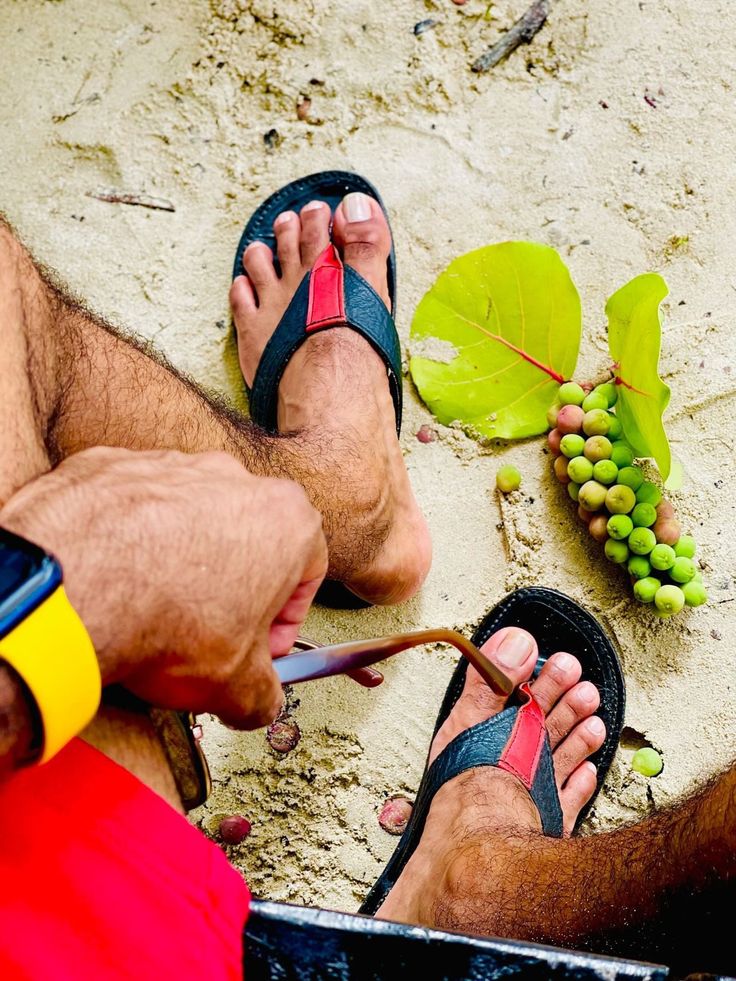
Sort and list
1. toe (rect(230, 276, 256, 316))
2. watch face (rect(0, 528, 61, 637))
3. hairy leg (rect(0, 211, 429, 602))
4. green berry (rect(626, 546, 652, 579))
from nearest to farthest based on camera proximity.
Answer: watch face (rect(0, 528, 61, 637)), hairy leg (rect(0, 211, 429, 602)), green berry (rect(626, 546, 652, 579)), toe (rect(230, 276, 256, 316))

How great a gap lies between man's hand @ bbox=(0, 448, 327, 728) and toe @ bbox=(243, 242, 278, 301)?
0.89 meters

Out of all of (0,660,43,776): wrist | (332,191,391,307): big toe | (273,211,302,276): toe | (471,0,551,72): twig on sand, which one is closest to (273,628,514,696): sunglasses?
(0,660,43,776): wrist

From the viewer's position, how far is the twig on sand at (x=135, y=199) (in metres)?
1.83

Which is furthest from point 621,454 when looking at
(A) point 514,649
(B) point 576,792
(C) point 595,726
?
(B) point 576,792

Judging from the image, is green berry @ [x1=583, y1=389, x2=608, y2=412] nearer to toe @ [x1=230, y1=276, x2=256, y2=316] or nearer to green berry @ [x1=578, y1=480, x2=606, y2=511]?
green berry @ [x1=578, y1=480, x2=606, y2=511]

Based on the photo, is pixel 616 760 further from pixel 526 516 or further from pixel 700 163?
pixel 700 163

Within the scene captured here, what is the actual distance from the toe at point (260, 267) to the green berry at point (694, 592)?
0.97 meters

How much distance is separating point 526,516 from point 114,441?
2.53 ft

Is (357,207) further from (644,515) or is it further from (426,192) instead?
(644,515)

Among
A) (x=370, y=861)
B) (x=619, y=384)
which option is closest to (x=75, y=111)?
(x=619, y=384)

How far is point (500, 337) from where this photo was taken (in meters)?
1.64

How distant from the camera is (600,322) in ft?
5.68

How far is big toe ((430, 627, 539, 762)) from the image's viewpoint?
162 cm

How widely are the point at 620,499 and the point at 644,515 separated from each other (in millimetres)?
50
